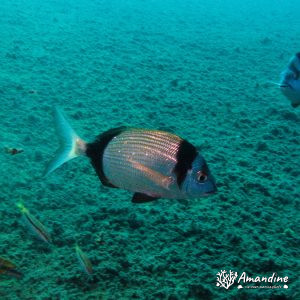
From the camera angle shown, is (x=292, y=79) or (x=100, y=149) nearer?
(x=100, y=149)

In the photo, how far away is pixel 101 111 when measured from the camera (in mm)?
A: 5289

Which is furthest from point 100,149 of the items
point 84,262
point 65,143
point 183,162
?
point 84,262

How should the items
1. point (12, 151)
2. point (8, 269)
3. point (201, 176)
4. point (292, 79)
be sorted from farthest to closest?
point (12, 151), point (292, 79), point (8, 269), point (201, 176)

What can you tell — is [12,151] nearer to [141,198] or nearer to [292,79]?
[141,198]

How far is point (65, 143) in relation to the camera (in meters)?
2.10

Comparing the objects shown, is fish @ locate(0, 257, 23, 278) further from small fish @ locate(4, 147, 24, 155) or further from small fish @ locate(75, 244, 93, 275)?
small fish @ locate(4, 147, 24, 155)

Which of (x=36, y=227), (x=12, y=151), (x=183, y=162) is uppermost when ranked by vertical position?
(x=183, y=162)

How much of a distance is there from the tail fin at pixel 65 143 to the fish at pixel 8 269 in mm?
733

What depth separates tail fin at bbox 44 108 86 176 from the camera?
6.75ft

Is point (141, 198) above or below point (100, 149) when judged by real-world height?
below

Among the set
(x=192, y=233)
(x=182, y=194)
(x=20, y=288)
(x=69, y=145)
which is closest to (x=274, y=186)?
(x=192, y=233)

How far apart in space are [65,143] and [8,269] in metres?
0.92
